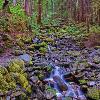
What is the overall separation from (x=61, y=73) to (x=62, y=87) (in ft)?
4.65

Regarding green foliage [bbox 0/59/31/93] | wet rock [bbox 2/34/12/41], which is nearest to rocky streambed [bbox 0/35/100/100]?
green foliage [bbox 0/59/31/93]

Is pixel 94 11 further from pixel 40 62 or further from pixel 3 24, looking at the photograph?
pixel 40 62

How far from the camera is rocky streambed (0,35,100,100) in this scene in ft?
35.5

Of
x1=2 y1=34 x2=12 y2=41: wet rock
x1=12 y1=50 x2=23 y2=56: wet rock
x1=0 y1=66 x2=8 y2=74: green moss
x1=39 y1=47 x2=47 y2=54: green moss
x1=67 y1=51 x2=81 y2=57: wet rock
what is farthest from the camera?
x1=67 y1=51 x2=81 y2=57: wet rock

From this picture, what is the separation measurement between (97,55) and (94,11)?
1444 centimetres

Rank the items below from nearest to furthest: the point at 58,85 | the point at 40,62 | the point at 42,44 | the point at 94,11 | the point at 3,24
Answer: the point at 58,85 < the point at 40,62 < the point at 3,24 < the point at 42,44 < the point at 94,11

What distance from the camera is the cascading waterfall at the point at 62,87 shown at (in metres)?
11.1

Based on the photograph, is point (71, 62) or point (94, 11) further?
point (94, 11)

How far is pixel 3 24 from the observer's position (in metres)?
15.9

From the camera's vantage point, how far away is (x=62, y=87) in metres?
11.6

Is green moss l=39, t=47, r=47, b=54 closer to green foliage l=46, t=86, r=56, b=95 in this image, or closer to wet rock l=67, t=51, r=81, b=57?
wet rock l=67, t=51, r=81, b=57

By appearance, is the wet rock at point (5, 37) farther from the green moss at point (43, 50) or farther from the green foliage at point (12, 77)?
the green foliage at point (12, 77)

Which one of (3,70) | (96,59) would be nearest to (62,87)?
(3,70)

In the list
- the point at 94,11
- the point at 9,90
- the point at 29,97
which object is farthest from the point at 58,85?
the point at 94,11
